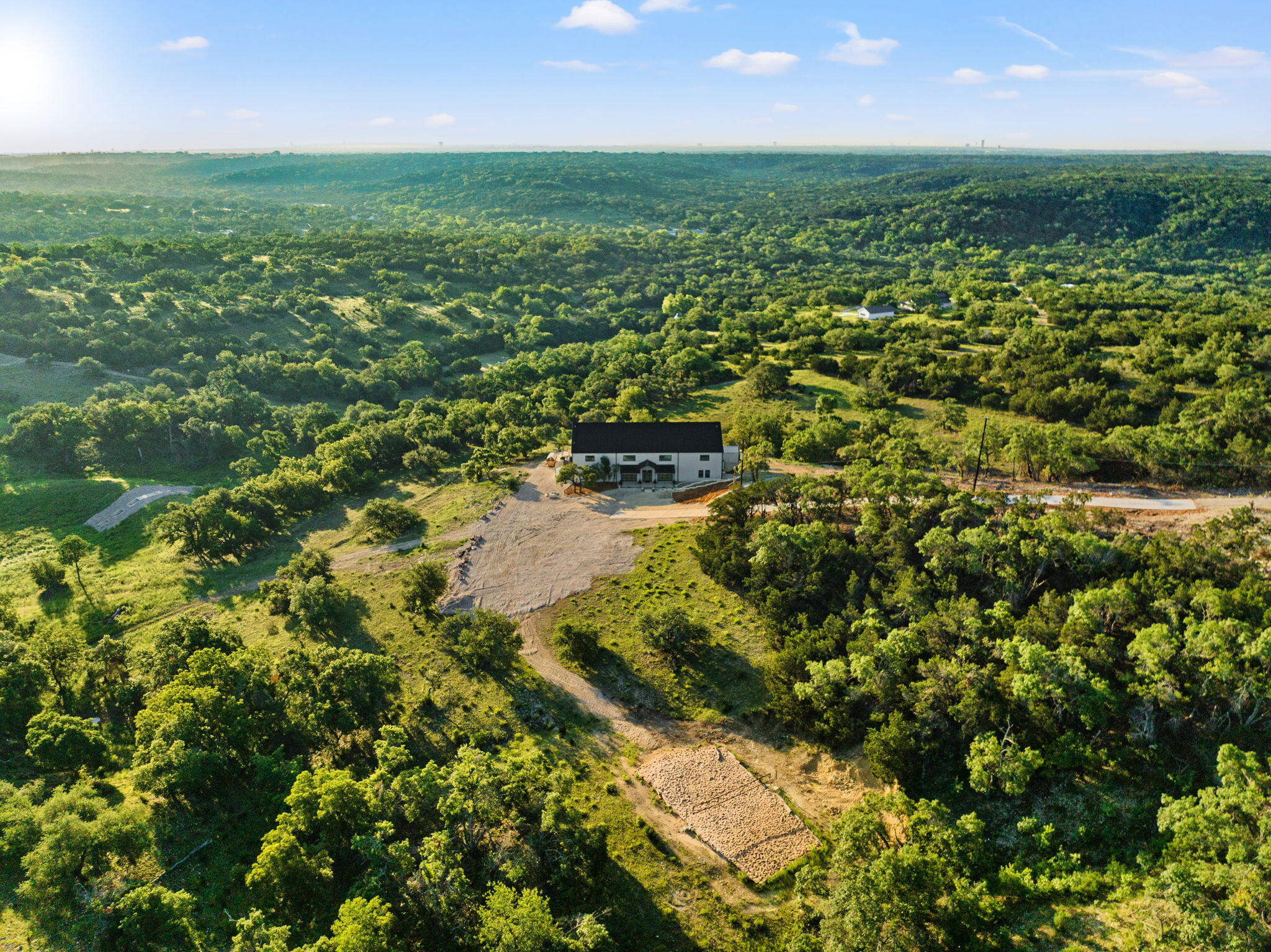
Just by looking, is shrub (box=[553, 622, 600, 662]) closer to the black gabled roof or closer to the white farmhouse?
the white farmhouse

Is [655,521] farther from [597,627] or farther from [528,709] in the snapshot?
[528,709]

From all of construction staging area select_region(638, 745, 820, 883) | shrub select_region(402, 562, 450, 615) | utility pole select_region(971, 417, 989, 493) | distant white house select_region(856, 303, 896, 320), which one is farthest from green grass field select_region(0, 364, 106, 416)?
distant white house select_region(856, 303, 896, 320)

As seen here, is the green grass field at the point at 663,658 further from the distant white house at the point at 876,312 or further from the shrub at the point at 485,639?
the distant white house at the point at 876,312

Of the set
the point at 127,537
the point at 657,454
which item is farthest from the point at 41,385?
the point at 657,454

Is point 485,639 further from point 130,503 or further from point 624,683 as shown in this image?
point 130,503

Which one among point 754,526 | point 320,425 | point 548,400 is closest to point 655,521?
point 754,526

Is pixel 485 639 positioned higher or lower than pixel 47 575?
higher

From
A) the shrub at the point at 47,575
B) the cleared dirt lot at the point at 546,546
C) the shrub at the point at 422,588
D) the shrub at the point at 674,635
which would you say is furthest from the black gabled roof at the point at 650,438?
the shrub at the point at 47,575
